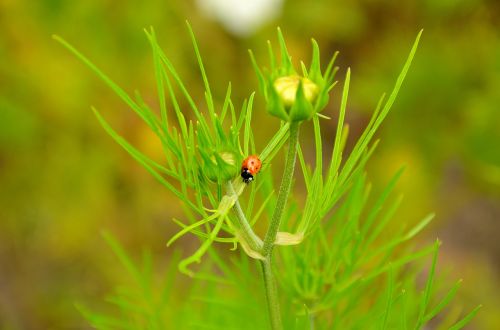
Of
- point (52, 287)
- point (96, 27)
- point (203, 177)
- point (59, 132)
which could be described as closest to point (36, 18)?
point (96, 27)

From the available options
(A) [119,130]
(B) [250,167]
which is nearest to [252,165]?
(B) [250,167]

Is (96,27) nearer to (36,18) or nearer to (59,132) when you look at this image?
(36,18)

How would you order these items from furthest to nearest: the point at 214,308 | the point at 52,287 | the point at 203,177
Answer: the point at 52,287 < the point at 214,308 < the point at 203,177

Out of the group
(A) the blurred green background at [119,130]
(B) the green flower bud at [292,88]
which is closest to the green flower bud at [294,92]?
(B) the green flower bud at [292,88]

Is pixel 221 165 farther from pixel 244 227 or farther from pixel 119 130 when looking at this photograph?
pixel 119 130

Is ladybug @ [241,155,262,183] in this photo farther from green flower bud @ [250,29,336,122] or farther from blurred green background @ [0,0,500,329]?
blurred green background @ [0,0,500,329]

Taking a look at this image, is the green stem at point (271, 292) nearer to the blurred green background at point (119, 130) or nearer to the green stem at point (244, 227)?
the green stem at point (244, 227)

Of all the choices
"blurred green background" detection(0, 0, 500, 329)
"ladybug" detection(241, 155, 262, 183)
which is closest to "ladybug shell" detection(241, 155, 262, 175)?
"ladybug" detection(241, 155, 262, 183)
